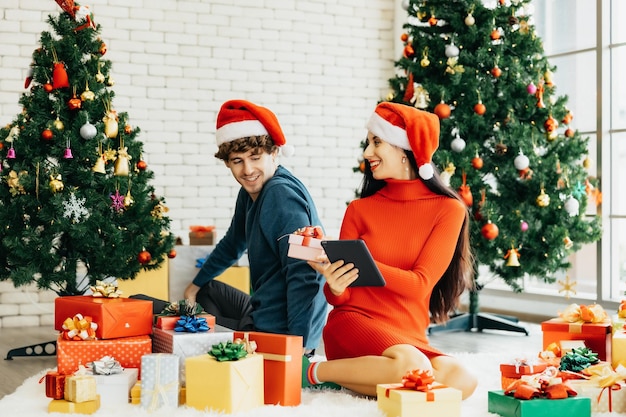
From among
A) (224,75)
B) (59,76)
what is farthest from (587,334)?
(224,75)

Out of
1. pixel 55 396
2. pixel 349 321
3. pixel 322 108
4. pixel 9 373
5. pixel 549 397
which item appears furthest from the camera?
pixel 322 108

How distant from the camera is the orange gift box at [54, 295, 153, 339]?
2838mm

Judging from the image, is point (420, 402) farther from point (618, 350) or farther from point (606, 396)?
point (618, 350)

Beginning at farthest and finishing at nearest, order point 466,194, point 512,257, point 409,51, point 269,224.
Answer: point 409,51 → point 512,257 → point 466,194 → point 269,224

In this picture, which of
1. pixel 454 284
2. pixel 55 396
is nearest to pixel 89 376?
pixel 55 396

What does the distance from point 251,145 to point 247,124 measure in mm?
87

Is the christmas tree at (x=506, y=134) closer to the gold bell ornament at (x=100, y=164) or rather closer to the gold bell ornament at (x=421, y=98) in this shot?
the gold bell ornament at (x=421, y=98)

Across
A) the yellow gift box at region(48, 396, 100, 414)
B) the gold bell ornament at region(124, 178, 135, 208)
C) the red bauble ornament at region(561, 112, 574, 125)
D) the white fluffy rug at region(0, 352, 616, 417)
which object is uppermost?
the red bauble ornament at region(561, 112, 574, 125)

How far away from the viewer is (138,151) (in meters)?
4.31

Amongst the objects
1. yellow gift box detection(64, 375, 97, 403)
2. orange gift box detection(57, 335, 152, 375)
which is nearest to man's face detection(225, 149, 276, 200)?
orange gift box detection(57, 335, 152, 375)

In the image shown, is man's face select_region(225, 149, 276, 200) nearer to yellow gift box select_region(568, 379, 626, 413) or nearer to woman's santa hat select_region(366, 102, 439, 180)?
woman's santa hat select_region(366, 102, 439, 180)

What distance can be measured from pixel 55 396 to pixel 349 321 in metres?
0.98

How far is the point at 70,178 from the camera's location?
4.18 metres

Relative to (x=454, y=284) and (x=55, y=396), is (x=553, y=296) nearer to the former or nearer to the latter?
(x=454, y=284)
